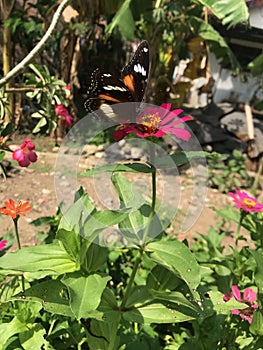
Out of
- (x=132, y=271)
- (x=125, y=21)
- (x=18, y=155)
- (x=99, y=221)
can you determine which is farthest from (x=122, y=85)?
(x=125, y=21)

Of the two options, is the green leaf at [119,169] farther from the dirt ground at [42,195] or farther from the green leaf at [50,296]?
the dirt ground at [42,195]

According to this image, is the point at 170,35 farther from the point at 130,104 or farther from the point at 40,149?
the point at 130,104

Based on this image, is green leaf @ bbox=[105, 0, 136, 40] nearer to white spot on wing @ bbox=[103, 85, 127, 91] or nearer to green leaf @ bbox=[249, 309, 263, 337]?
white spot on wing @ bbox=[103, 85, 127, 91]

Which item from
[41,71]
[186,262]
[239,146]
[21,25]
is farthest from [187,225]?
[239,146]

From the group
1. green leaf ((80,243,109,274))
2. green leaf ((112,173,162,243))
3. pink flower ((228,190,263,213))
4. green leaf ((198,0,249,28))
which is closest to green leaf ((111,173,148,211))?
green leaf ((112,173,162,243))

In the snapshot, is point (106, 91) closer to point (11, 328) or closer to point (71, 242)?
point (71, 242)

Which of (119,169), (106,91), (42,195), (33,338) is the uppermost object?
(106,91)

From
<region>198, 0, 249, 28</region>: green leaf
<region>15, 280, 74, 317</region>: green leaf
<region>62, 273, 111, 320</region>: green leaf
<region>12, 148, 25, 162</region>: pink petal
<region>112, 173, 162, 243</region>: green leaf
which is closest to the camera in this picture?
<region>62, 273, 111, 320</region>: green leaf
